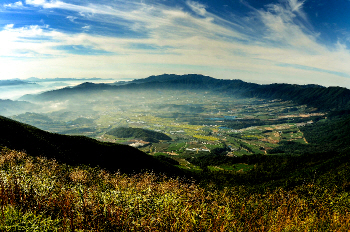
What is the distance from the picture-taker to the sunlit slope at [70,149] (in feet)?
179

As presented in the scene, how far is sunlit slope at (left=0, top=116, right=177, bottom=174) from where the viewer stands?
54591mm

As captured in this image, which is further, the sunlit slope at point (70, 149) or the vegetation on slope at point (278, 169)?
the vegetation on slope at point (278, 169)

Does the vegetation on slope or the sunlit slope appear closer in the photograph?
the sunlit slope

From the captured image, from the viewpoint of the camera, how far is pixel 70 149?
69.1 metres

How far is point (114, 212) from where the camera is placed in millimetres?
8031

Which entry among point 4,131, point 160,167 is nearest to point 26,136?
point 4,131

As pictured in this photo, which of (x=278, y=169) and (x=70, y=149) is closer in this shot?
(x=70, y=149)

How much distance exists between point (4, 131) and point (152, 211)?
71664mm

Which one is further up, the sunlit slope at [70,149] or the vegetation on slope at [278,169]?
the sunlit slope at [70,149]

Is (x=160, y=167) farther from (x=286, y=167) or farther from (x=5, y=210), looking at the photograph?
(x=286, y=167)

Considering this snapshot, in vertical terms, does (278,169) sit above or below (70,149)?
below

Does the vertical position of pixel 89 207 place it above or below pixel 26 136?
above

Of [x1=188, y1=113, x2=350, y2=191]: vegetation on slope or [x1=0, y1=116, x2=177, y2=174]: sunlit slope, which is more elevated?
[x1=0, y1=116, x2=177, y2=174]: sunlit slope

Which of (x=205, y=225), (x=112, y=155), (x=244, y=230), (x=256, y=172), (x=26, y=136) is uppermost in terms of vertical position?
(x=205, y=225)
